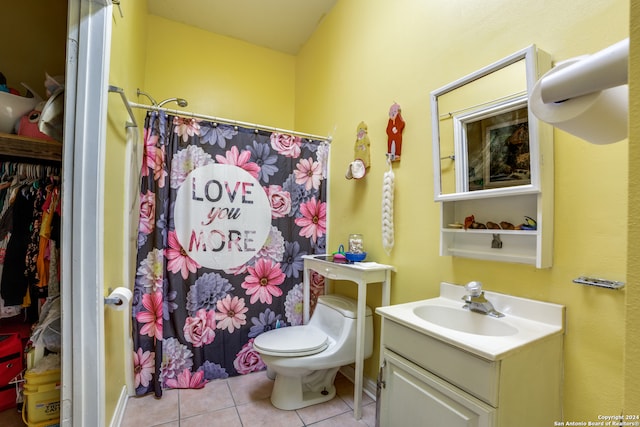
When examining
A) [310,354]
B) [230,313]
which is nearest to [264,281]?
[230,313]

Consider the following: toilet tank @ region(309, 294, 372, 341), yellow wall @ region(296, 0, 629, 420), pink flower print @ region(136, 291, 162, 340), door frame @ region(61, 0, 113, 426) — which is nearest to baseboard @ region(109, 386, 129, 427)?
pink flower print @ region(136, 291, 162, 340)

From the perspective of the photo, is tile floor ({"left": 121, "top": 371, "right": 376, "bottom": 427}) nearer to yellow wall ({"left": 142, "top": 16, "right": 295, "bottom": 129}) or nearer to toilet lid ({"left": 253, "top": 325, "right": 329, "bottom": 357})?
toilet lid ({"left": 253, "top": 325, "right": 329, "bottom": 357})

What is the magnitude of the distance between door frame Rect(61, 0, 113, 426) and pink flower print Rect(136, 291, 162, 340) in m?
0.87

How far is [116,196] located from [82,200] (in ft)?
1.99

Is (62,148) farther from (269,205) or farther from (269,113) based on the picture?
(269,113)

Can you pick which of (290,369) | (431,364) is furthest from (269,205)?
(431,364)

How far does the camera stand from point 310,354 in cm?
170

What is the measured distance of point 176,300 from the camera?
1963 millimetres

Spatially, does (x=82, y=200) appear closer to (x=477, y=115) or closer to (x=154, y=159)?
(x=154, y=159)

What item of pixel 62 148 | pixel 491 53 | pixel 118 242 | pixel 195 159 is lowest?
pixel 118 242

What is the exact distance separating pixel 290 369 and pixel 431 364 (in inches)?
35.5

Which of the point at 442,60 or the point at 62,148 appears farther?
the point at 442,60

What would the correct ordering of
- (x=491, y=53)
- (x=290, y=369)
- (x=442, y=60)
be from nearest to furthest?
(x=491, y=53)
(x=442, y=60)
(x=290, y=369)

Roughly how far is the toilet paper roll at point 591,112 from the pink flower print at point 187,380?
91.4 inches
